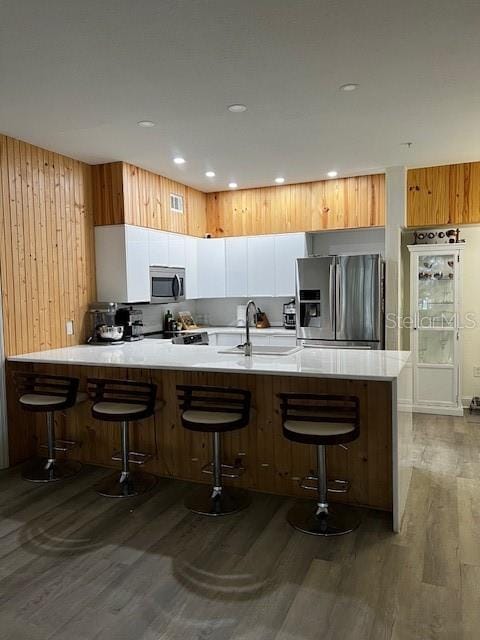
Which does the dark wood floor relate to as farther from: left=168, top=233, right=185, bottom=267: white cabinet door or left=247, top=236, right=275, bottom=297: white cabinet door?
left=247, top=236, right=275, bottom=297: white cabinet door

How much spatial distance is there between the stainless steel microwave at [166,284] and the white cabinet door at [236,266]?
642mm

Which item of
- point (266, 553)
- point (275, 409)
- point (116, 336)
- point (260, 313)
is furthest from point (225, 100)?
point (260, 313)

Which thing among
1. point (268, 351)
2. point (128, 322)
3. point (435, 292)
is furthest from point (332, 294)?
point (128, 322)

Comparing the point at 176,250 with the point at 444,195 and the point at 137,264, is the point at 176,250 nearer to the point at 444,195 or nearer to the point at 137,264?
the point at 137,264

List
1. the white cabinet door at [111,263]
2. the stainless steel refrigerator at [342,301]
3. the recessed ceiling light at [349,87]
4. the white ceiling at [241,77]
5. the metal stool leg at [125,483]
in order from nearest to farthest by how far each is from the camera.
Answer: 1. the white ceiling at [241,77]
2. the recessed ceiling light at [349,87]
3. the metal stool leg at [125,483]
4. the white cabinet door at [111,263]
5. the stainless steel refrigerator at [342,301]

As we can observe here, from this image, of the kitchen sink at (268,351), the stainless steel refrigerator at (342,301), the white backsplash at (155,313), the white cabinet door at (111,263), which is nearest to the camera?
the kitchen sink at (268,351)

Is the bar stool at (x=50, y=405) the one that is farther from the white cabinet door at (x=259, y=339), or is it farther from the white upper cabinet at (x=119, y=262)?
the white cabinet door at (x=259, y=339)

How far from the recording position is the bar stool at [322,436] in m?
2.77

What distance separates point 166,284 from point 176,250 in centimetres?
47

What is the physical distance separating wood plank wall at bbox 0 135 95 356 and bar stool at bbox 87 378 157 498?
0.95 m

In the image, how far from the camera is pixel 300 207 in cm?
582

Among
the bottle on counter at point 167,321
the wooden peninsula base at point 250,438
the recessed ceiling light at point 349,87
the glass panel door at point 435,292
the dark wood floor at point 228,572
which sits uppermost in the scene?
the recessed ceiling light at point 349,87

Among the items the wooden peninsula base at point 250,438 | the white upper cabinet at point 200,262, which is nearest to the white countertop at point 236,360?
the wooden peninsula base at point 250,438

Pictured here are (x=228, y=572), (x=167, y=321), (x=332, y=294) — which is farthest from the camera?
(x=167, y=321)
